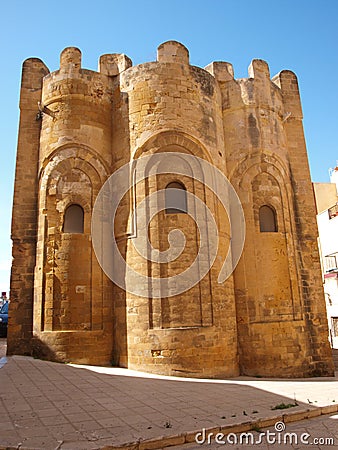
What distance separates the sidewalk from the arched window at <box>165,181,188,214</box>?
4.24 meters

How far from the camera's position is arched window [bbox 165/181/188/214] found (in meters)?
10.5

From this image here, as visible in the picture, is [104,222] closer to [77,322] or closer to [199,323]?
[77,322]

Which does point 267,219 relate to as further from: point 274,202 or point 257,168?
point 257,168

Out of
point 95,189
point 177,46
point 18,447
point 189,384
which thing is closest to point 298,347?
point 189,384

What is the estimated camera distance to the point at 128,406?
614 cm

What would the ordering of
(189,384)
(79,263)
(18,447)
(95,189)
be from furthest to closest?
(95,189), (79,263), (189,384), (18,447)

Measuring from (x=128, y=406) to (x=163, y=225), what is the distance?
497cm

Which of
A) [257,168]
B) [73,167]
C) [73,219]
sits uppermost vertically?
[257,168]

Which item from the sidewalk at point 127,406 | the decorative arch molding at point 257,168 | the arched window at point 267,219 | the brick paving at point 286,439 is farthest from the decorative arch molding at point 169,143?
the brick paving at point 286,439

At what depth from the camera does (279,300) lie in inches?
446

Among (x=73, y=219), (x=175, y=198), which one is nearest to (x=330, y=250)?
(x=175, y=198)

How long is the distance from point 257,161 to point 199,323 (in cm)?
554

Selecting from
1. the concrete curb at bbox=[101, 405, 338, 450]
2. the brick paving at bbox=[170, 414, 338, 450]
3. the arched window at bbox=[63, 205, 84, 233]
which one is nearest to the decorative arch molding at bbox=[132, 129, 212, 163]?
the arched window at bbox=[63, 205, 84, 233]

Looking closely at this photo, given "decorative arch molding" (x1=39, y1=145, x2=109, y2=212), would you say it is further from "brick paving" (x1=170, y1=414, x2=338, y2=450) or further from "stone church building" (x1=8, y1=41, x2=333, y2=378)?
"brick paving" (x1=170, y1=414, x2=338, y2=450)
